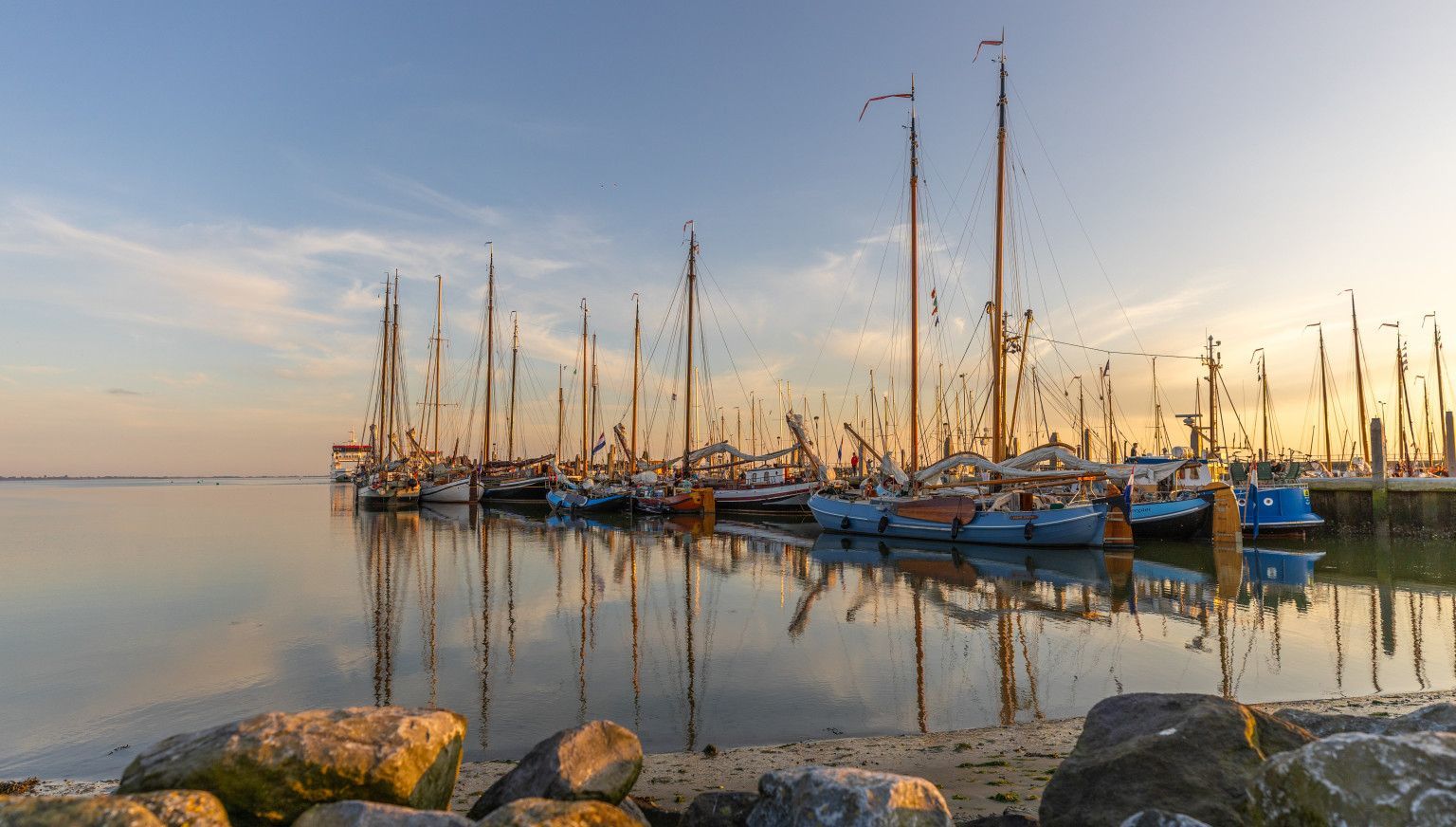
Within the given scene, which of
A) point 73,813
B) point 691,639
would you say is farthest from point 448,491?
point 73,813

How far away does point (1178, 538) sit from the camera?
35531 millimetres

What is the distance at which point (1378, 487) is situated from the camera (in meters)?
37.9

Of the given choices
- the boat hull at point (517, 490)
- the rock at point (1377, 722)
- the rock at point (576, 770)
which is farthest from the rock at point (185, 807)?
the boat hull at point (517, 490)

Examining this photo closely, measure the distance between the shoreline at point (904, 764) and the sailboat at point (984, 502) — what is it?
74.0 ft

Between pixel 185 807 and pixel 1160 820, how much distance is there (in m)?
6.33

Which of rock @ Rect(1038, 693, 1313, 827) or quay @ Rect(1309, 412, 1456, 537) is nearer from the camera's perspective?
rock @ Rect(1038, 693, 1313, 827)

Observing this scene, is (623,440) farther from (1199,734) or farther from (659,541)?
(1199,734)

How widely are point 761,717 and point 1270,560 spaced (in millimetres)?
27313

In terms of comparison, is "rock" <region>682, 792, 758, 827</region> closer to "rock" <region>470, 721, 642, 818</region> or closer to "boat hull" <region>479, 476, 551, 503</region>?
"rock" <region>470, 721, 642, 818</region>

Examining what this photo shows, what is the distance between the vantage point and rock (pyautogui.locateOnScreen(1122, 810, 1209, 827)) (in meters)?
4.60

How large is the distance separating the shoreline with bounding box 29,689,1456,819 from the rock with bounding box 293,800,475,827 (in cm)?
219

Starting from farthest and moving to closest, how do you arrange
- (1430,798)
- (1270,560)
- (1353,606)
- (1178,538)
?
(1178,538) → (1270,560) → (1353,606) → (1430,798)

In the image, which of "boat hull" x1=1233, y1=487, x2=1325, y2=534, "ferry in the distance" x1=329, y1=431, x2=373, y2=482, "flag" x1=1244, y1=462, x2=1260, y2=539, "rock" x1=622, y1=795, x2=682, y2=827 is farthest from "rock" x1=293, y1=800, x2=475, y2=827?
"ferry in the distance" x1=329, y1=431, x2=373, y2=482

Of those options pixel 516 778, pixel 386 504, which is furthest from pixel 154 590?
pixel 386 504
